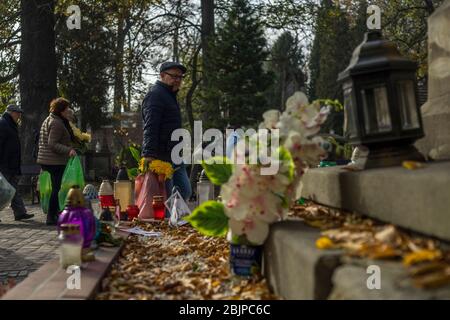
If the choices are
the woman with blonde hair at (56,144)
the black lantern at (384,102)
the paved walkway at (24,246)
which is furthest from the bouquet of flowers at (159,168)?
the black lantern at (384,102)

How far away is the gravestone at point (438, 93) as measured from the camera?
3.96 metres

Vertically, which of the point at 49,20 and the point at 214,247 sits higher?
the point at 49,20

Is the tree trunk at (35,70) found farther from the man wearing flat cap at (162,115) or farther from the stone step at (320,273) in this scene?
the stone step at (320,273)

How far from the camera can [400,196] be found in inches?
99.0

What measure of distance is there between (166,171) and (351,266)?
14.3 feet

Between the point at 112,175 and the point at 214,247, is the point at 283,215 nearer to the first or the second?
the point at 214,247

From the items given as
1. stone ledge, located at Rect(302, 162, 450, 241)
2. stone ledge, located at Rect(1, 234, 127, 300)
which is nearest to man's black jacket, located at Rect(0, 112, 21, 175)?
stone ledge, located at Rect(1, 234, 127, 300)

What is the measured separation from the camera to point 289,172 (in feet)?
9.95

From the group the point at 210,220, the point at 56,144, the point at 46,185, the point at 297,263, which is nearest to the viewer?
the point at 297,263

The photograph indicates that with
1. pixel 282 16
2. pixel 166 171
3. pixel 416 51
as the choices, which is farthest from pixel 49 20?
pixel 416 51

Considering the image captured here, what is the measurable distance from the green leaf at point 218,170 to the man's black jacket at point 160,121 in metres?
3.05

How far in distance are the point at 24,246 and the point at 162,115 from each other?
2.19m

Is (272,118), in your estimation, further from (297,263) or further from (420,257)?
(420,257)

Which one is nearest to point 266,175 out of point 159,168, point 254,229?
point 254,229
